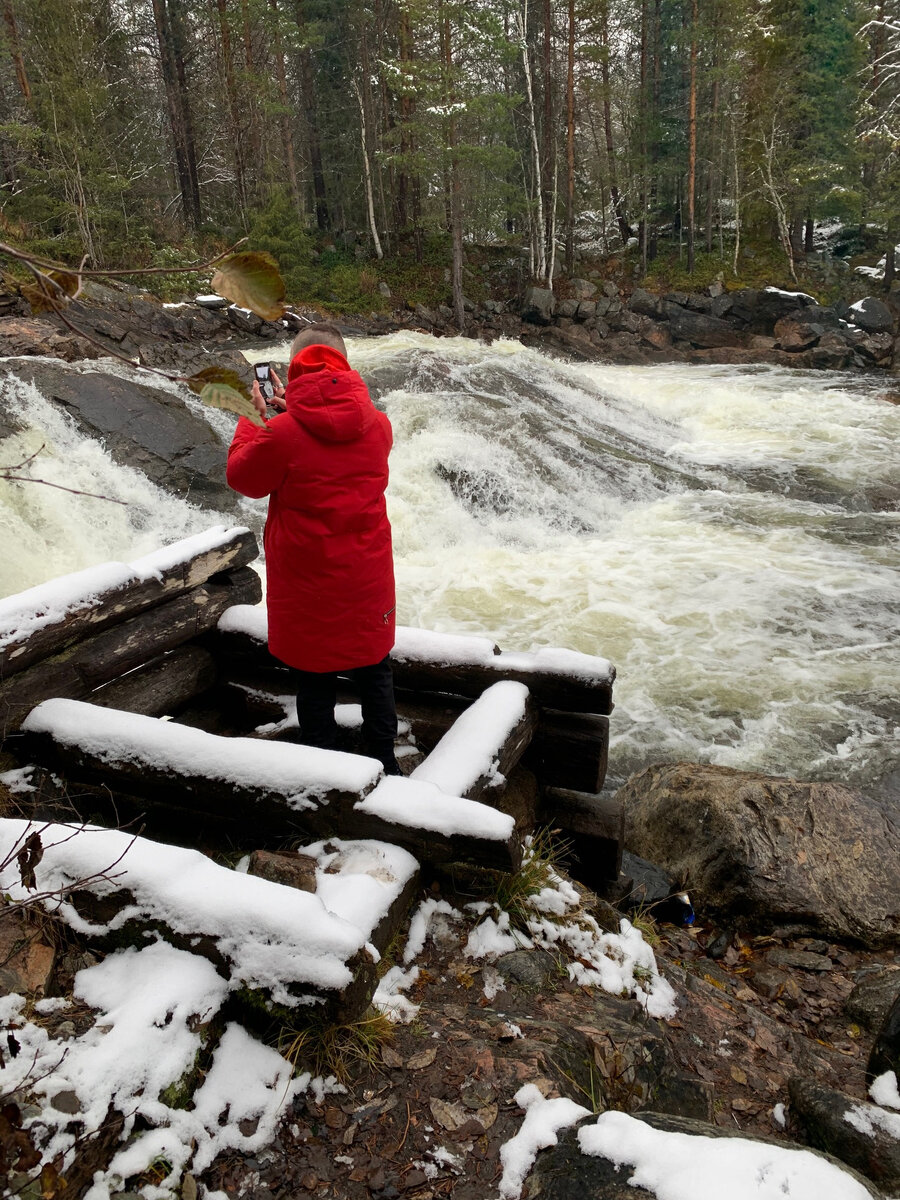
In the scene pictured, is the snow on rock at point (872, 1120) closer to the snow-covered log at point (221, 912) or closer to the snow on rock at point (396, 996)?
the snow on rock at point (396, 996)

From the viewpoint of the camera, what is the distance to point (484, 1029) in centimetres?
251

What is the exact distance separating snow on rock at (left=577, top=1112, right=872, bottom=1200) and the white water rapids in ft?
13.8

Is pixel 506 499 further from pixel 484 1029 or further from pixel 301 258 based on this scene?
pixel 301 258

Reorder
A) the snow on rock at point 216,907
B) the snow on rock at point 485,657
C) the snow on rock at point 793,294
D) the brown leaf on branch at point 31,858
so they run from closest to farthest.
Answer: the brown leaf on branch at point 31,858
the snow on rock at point 216,907
the snow on rock at point 485,657
the snow on rock at point 793,294

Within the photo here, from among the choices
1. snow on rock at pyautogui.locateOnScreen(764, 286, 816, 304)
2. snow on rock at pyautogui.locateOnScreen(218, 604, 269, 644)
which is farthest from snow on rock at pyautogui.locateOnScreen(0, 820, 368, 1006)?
snow on rock at pyautogui.locateOnScreen(764, 286, 816, 304)

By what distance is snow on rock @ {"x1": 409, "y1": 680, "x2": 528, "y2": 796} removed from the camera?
3359 mm

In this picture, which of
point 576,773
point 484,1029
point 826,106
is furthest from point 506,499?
point 826,106

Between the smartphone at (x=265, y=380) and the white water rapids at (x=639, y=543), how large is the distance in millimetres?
4088

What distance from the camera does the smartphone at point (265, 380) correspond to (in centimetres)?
325

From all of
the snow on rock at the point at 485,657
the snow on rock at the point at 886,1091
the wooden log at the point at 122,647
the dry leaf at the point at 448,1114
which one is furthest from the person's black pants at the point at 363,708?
the snow on rock at the point at 886,1091

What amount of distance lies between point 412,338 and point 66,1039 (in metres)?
20.2

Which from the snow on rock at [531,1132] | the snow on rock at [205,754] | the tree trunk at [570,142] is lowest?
the snow on rock at [531,1132]

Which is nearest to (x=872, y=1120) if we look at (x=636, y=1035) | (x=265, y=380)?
(x=636, y=1035)

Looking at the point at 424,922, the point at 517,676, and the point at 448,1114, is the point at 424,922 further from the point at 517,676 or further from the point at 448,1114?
the point at 517,676
